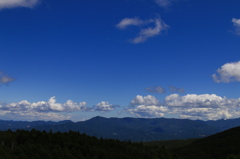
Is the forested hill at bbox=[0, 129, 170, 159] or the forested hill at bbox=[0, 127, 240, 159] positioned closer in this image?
the forested hill at bbox=[0, 129, 170, 159]

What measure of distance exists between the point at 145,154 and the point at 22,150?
2022 inches

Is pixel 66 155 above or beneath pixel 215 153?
above

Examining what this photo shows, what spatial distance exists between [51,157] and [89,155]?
21849 millimetres

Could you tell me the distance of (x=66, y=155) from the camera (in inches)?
3179

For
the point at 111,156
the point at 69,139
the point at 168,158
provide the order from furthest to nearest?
the point at 69,139 → the point at 168,158 → the point at 111,156

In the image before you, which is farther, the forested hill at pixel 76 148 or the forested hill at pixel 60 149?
the forested hill at pixel 76 148

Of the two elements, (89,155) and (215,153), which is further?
(215,153)

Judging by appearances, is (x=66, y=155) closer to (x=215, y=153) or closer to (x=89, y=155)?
(x=89, y=155)

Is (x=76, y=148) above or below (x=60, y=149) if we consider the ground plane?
below

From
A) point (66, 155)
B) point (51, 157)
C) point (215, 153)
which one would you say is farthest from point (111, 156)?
point (215, 153)

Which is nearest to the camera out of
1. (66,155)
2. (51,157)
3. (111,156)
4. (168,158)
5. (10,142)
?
(51,157)

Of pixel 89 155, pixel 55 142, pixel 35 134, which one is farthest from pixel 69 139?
pixel 89 155

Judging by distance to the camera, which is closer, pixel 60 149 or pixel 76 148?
pixel 60 149

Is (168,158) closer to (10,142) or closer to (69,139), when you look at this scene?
(69,139)
